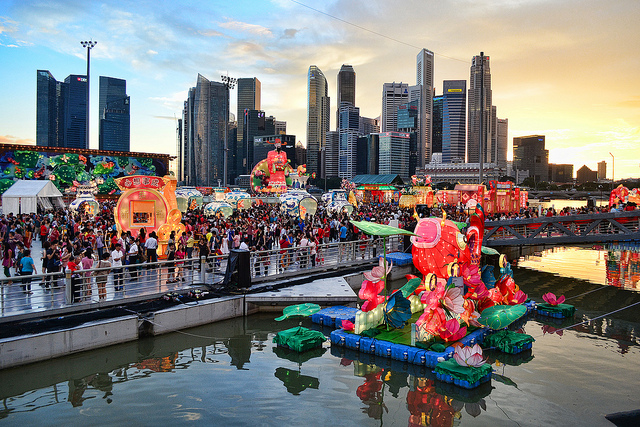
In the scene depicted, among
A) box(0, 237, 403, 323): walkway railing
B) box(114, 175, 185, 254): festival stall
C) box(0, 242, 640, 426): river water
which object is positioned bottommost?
box(0, 242, 640, 426): river water

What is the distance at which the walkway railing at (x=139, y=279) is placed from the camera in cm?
1122

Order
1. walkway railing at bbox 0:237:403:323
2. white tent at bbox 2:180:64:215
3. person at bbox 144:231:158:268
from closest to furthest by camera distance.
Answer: walkway railing at bbox 0:237:403:323 → person at bbox 144:231:158:268 → white tent at bbox 2:180:64:215

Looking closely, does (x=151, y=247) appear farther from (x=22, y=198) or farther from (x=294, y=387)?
(x=22, y=198)

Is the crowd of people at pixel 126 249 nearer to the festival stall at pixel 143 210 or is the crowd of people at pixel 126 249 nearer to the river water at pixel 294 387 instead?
the festival stall at pixel 143 210

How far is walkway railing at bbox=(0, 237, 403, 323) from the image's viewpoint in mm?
11219

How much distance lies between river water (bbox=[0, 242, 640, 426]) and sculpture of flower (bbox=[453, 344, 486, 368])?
0.50m

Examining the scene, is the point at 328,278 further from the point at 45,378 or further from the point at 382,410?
the point at 45,378

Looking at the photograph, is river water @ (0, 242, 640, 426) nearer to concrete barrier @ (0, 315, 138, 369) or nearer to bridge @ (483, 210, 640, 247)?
concrete barrier @ (0, 315, 138, 369)

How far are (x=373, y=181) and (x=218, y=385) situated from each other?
73391 mm

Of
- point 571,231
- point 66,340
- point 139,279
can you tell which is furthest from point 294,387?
point 571,231

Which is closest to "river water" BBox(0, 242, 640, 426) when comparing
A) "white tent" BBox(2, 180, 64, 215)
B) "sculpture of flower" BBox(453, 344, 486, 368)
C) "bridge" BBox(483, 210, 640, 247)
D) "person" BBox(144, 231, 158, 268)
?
"sculpture of flower" BBox(453, 344, 486, 368)

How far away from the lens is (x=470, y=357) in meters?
9.34

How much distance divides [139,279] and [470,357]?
35.6 feet

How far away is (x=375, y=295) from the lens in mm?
11203
